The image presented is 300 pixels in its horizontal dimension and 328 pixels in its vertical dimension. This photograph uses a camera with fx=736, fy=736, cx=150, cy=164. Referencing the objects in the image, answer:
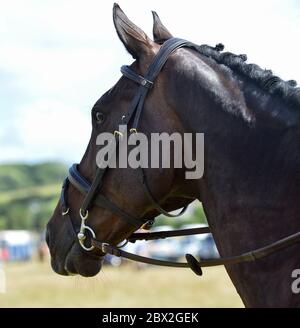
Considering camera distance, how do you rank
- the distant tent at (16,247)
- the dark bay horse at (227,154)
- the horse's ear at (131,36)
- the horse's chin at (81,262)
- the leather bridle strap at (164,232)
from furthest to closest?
the distant tent at (16,247)
the leather bridle strap at (164,232)
the horse's chin at (81,262)
the horse's ear at (131,36)
the dark bay horse at (227,154)

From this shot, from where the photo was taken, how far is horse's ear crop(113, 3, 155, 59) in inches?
198

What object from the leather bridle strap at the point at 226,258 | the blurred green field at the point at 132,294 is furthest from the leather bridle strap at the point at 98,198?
the blurred green field at the point at 132,294

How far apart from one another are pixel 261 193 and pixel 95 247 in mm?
1329

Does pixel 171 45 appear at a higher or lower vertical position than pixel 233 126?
higher

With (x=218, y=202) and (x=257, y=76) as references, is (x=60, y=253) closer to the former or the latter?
(x=218, y=202)

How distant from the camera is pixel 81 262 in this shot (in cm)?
534

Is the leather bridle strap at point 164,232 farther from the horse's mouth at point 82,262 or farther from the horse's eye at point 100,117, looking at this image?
the horse's eye at point 100,117

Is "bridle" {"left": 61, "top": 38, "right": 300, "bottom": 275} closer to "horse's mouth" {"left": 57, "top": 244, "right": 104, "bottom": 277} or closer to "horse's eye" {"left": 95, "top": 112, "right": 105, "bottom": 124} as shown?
"horse's mouth" {"left": 57, "top": 244, "right": 104, "bottom": 277}

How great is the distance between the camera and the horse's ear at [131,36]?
502 centimetres

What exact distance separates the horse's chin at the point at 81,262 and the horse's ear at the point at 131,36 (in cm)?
146

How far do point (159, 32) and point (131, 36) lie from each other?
40cm

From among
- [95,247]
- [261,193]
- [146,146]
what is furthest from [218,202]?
[95,247]

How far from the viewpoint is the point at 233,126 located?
15.4ft
